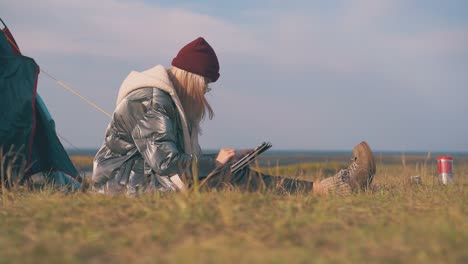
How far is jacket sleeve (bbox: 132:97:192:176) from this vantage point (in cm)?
462

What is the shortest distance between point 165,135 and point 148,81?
1.70ft

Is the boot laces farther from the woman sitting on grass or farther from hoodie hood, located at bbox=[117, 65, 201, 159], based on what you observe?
hoodie hood, located at bbox=[117, 65, 201, 159]

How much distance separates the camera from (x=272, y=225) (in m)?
3.31

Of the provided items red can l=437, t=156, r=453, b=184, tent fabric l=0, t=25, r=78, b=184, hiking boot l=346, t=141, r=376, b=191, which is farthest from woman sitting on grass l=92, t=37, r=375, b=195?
red can l=437, t=156, r=453, b=184

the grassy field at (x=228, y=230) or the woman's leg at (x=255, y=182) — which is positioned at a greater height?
the woman's leg at (x=255, y=182)

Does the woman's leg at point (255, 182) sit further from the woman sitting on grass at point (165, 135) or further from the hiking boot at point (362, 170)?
the hiking boot at point (362, 170)

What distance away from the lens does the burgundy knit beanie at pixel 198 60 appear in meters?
4.99

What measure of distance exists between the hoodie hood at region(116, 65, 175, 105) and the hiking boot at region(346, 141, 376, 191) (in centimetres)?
190

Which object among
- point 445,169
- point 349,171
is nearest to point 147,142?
point 349,171

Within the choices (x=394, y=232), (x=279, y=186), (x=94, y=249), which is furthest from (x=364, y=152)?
(x=94, y=249)

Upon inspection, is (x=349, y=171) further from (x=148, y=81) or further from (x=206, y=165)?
(x=148, y=81)

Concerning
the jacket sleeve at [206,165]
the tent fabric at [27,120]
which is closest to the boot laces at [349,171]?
the jacket sleeve at [206,165]

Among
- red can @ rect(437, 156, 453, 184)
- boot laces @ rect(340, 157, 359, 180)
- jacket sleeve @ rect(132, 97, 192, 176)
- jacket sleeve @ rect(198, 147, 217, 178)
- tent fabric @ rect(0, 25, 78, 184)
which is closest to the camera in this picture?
jacket sleeve @ rect(132, 97, 192, 176)

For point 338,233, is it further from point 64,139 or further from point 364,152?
point 64,139
